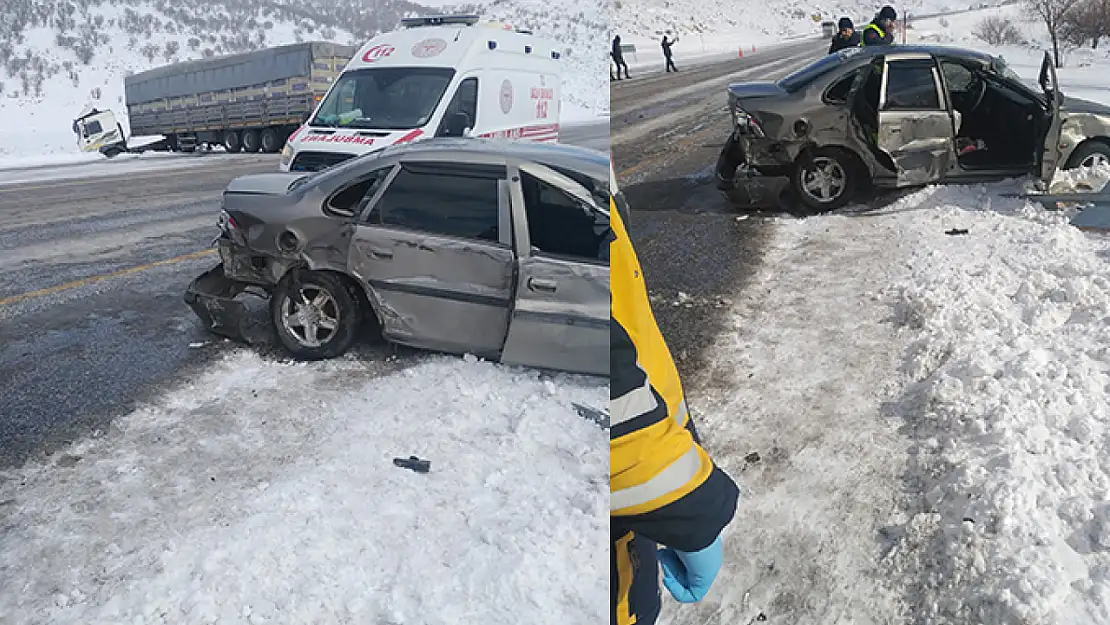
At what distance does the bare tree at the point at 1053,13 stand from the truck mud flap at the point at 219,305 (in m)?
15.9

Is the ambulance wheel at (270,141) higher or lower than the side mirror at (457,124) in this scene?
lower

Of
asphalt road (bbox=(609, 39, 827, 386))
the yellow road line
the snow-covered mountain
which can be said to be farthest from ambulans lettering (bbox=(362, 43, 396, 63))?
the yellow road line

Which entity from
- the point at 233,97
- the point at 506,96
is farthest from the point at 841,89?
the point at 233,97

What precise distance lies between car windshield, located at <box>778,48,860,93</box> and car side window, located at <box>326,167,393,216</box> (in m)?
5.55

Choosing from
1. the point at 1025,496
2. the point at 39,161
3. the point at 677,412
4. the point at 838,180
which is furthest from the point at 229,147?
the point at 39,161

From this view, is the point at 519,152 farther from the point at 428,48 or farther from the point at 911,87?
the point at 911,87

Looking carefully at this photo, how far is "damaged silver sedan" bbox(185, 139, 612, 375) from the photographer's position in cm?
110

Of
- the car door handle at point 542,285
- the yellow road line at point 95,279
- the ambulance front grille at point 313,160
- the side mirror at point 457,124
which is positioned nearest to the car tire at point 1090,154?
the side mirror at point 457,124

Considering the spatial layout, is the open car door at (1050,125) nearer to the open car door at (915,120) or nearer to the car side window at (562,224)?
the open car door at (915,120)

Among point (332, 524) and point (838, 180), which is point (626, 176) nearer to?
point (838, 180)

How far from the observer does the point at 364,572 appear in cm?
121

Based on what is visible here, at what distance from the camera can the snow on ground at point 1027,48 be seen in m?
11.4

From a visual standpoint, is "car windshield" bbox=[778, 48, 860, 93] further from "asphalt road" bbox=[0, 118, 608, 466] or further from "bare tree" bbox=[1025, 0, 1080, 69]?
"bare tree" bbox=[1025, 0, 1080, 69]

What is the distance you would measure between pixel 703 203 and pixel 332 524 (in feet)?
24.5
